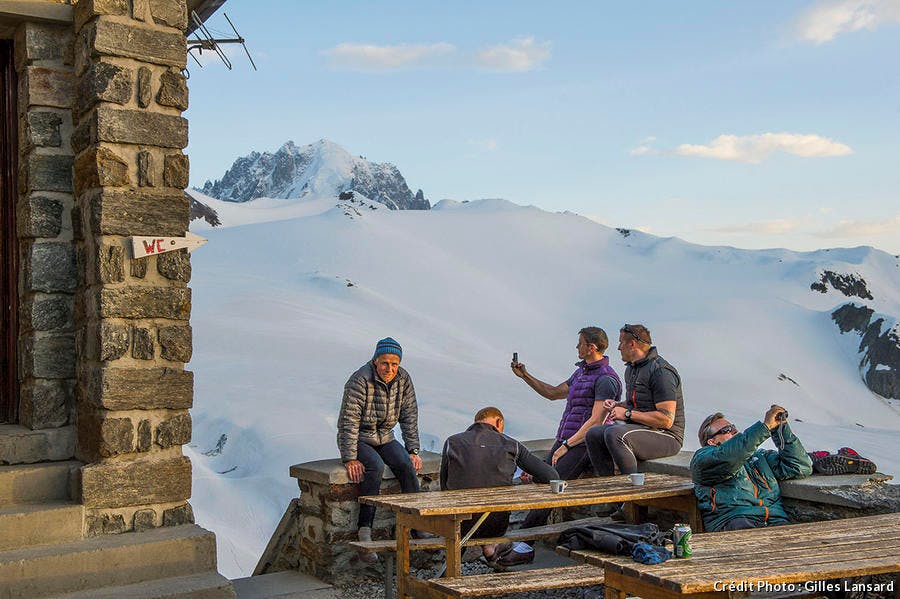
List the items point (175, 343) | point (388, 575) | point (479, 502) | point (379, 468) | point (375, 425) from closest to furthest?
point (479, 502)
point (175, 343)
point (388, 575)
point (379, 468)
point (375, 425)

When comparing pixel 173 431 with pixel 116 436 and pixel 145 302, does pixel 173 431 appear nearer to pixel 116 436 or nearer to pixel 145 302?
pixel 116 436

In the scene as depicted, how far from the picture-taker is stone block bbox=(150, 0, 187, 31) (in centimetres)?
543

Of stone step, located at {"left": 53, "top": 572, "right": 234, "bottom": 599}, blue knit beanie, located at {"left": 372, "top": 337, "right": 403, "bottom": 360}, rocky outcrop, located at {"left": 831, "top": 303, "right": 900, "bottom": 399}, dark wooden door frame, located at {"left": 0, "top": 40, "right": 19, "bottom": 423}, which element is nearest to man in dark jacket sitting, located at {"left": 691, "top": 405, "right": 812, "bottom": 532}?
blue knit beanie, located at {"left": 372, "top": 337, "right": 403, "bottom": 360}

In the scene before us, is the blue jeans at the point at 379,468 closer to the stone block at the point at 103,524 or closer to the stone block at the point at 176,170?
the stone block at the point at 103,524

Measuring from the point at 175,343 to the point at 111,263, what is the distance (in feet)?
1.84

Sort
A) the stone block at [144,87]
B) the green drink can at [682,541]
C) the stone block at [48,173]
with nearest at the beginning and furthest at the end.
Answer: the green drink can at [682,541], the stone block at [144,87], the stone block at [48,173]

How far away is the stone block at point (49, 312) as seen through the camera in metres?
5.49

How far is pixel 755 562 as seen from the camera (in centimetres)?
336

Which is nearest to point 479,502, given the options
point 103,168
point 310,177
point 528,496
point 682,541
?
point 528,496

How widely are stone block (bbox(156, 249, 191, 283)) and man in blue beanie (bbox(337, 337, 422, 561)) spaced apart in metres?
1.22

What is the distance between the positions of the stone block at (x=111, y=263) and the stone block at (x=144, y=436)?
2.61ft

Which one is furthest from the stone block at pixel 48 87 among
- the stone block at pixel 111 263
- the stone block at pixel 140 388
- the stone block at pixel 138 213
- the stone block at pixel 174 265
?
the stone block at pixel 140 388

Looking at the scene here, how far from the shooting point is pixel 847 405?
35.8 metres

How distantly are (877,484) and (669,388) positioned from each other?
58.7 inches
